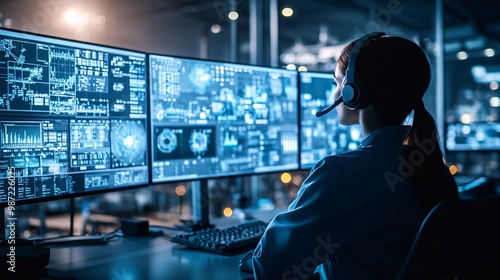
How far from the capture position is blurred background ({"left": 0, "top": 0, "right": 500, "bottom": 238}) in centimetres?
306

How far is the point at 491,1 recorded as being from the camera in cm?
523

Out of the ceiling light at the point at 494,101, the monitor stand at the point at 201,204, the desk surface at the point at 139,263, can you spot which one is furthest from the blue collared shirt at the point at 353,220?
the ceiling light at the point at 494,101

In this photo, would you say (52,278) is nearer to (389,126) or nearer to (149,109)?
(149,109)

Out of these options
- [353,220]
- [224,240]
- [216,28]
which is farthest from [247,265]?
[216,28]

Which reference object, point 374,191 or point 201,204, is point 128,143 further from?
point 374,191

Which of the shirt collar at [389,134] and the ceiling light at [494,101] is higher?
the ceiling light at [494,101]

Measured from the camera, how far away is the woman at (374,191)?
84 cm

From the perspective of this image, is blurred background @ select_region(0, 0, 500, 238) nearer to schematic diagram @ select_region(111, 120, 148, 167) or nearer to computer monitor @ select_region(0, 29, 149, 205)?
computer monitor @ select_region(0, 29, 149, 205)

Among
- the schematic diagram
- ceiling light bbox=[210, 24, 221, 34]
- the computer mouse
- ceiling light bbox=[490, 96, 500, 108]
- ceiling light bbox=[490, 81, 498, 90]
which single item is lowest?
the computer mouse

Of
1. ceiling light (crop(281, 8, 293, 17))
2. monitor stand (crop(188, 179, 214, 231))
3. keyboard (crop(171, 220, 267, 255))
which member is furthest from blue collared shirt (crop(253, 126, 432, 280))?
ceiling light (crop(281, 8, 293, 17))

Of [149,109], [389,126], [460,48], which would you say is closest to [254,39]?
[149,109]

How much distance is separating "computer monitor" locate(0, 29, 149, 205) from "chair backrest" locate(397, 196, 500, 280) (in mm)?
921

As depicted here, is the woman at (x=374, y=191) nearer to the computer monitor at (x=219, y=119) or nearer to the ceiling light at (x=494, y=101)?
the computer monitor at (x=219, y=119)

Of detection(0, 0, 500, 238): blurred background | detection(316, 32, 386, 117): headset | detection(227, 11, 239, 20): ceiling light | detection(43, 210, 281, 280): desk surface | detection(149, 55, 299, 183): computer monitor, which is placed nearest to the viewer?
detection(316, 32, 386, 117): headset
